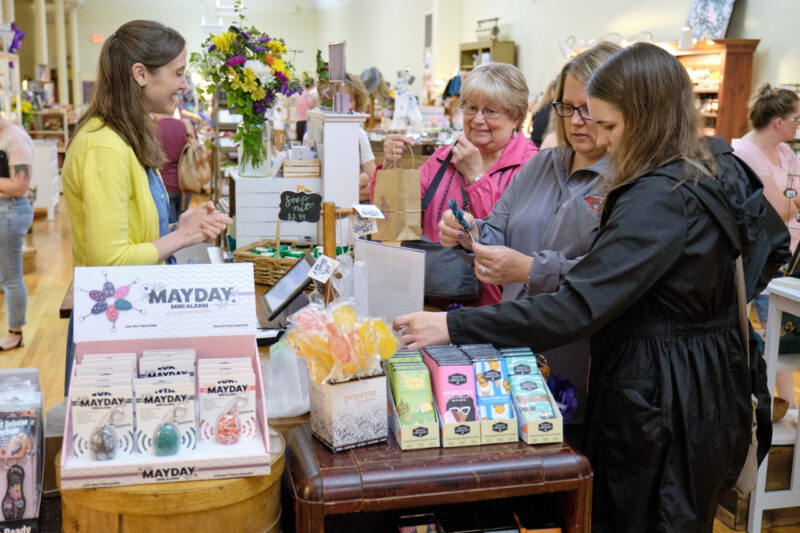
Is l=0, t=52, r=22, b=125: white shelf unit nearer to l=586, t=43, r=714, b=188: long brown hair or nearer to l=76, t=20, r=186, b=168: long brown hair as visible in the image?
l=76, t=20, r=186, b=168: long brown hair

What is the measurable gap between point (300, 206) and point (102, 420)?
103cm

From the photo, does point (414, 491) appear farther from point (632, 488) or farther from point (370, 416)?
point (632, 488)

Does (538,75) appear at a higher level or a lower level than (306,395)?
higher

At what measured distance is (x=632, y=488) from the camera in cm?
162

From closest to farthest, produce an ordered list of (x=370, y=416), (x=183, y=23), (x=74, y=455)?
(x=74, y=455), (x=370, y=416), (x=183, y=23)

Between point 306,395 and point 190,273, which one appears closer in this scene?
point 190,273

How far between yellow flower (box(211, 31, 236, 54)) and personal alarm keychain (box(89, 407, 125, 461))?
276 centimetres

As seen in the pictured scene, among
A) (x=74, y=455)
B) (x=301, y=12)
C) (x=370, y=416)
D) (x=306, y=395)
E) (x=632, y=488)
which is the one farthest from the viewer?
(x=301, y=12)

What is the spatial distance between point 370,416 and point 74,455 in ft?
1.72

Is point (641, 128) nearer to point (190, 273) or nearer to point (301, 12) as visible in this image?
point (190, 273)

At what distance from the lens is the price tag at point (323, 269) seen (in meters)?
1.88

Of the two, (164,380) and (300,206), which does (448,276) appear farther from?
(164,380)

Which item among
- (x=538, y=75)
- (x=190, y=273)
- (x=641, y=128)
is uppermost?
(x=538, y=75)

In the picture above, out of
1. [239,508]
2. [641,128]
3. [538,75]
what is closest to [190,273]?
[239,508]
